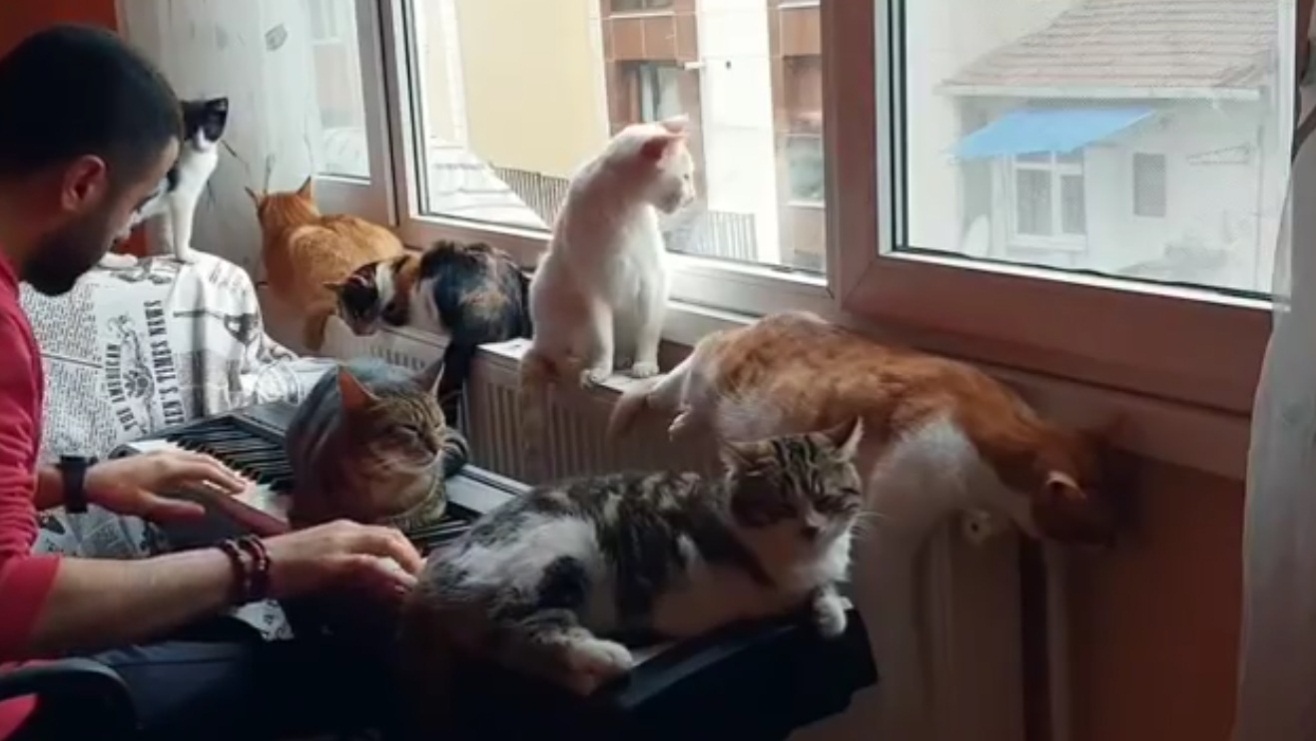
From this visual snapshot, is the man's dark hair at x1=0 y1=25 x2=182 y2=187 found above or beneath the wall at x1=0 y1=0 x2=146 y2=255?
beneath

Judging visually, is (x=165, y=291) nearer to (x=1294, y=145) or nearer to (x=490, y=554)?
(x=490, y=554)

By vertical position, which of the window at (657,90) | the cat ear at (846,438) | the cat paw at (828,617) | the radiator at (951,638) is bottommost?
the radiator at (951,638)

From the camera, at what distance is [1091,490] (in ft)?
4.73

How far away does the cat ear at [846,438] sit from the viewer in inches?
55.5

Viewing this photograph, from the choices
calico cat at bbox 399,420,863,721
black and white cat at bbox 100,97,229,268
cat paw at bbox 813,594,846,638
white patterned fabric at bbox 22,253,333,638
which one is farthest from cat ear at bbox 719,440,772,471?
black and white cat at bbox 100,97,229,268

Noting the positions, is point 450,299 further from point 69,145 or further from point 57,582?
point 57,582

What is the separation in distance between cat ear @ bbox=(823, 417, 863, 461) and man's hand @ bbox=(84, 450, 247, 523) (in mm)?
801

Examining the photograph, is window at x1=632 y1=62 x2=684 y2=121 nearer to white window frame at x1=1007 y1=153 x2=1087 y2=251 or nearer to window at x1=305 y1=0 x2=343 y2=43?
white window frame at x1=1007 y1=153 x2=1087 y2=251

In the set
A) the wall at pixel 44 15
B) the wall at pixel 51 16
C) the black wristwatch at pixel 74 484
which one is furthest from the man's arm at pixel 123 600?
the wall at pixel 44 15

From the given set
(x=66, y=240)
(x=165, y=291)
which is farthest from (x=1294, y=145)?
(x=165, y=291)

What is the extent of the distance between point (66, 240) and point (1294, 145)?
42.9 inches

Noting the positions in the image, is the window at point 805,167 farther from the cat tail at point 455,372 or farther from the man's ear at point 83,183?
the man's ear at point 83,183

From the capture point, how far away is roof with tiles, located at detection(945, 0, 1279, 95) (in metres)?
1.39

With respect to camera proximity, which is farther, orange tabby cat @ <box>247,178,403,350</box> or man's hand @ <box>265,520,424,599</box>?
orange tabby cat @ <box>247,178,403,350</box>
